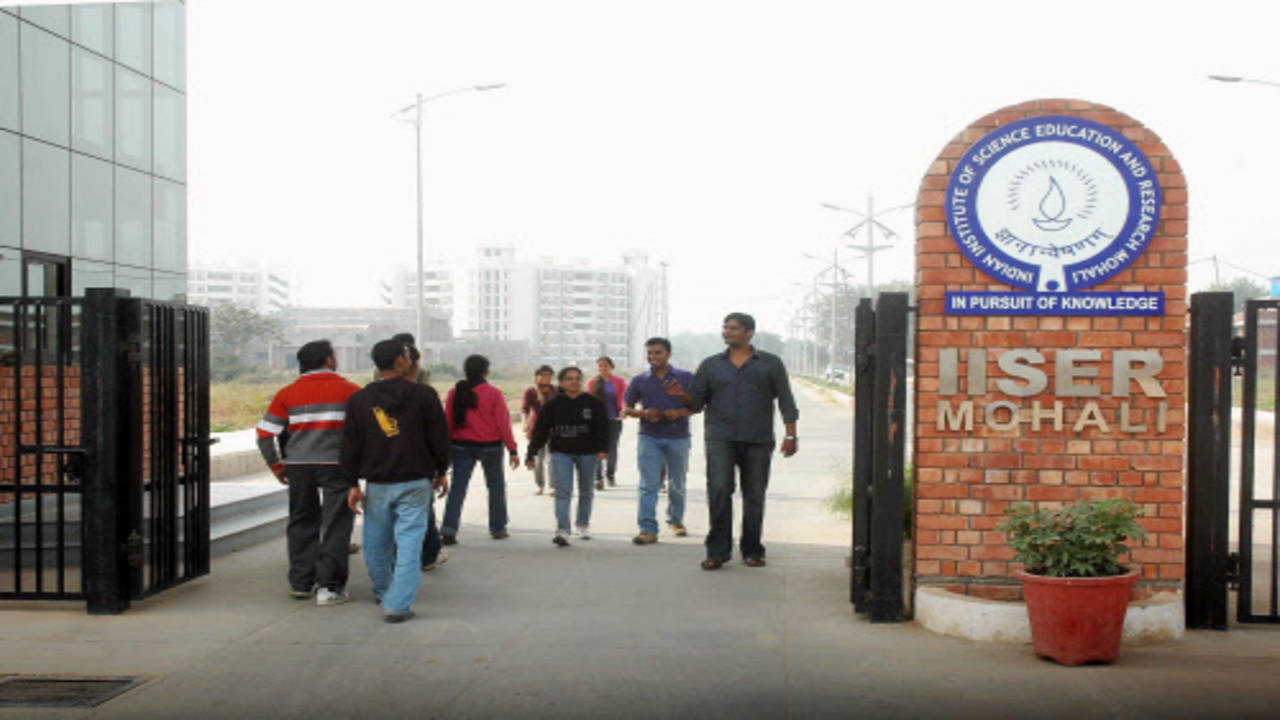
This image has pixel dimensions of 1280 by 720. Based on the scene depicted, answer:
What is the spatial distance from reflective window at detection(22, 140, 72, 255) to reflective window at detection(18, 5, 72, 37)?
162 centimetres

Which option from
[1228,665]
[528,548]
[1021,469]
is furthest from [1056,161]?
[528,548]

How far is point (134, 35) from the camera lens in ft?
68.0

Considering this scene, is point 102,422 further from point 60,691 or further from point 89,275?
point 89,275

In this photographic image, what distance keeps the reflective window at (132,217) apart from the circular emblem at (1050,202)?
15.9m

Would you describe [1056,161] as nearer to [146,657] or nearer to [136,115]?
[146,657]

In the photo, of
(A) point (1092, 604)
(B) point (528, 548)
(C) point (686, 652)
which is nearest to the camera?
(A) point (1092, 604)

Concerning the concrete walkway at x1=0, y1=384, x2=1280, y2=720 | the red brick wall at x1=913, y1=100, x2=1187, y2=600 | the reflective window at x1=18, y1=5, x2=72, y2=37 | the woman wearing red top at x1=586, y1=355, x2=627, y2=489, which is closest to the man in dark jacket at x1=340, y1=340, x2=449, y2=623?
the concrete walkway at x1=0, y1=384, x2=1280, y2=720

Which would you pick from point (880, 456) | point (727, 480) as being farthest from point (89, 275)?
point (880, 456)

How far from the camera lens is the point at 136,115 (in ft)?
68.9

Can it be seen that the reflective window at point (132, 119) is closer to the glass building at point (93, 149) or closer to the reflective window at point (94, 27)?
the glass building at point (93, 149)

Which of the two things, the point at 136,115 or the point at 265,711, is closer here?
the point at 265,711

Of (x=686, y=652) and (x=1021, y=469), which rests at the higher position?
(x=1021, y=469)

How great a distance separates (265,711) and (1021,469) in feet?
14.4

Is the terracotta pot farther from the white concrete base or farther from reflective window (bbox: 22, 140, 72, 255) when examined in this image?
reflective window (bbox: 22, 140, 72, 255)
